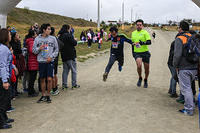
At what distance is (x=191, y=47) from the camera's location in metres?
5.44

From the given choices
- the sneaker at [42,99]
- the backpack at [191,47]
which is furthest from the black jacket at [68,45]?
the backpack at [191,47]

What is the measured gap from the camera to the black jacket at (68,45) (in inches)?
301

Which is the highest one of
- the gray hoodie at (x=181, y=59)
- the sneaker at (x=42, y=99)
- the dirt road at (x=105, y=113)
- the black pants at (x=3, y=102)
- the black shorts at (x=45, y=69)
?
the gray hoodie at (x=181, y=59)

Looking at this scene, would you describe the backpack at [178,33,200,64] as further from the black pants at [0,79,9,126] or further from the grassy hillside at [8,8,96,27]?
the grassy hillside at [8,8,96,27]

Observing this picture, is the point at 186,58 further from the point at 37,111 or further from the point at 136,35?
the point at 37,111

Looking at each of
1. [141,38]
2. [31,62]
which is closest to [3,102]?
[31,62]

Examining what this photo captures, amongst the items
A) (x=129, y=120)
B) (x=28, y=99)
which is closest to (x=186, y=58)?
(x=129, y=120)

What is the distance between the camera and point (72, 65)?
7.96 m

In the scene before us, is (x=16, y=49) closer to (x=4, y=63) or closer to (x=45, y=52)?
(x=45, y=52)

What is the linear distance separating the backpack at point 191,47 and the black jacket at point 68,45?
334 centimetres

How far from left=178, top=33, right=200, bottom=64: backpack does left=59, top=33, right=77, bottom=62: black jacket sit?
3.34m

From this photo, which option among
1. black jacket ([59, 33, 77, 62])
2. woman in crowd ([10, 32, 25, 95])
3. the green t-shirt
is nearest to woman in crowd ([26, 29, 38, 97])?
woman in crowd ([10, 32, 25, 95])

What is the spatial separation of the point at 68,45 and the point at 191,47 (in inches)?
147

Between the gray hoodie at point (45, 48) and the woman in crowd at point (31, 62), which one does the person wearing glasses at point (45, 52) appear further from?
the woman in crowd at point (31, 62)
